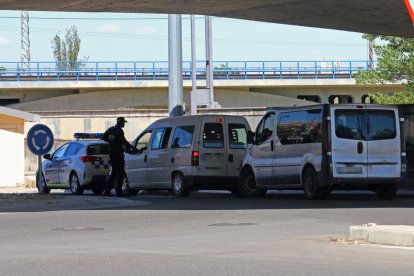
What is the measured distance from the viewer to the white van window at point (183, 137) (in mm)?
23578

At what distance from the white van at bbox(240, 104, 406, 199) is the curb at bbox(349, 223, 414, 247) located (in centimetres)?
825

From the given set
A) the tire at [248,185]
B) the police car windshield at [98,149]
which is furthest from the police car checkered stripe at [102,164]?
the tire at [248,185]

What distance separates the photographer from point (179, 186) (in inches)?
936

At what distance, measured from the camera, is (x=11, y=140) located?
36.4 metres

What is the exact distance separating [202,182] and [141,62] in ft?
153

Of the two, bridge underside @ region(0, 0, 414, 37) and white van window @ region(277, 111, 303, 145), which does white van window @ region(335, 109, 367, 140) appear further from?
bridge underside @ region(0, 0, 414, 37)

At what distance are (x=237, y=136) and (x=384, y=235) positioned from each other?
12.3 m

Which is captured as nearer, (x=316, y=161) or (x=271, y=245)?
(x=271, y=245)

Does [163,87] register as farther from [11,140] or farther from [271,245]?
[271,245]

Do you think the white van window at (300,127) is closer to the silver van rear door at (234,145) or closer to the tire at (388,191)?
the silver van rear door at (234,145)

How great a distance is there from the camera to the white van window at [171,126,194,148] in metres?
23.6

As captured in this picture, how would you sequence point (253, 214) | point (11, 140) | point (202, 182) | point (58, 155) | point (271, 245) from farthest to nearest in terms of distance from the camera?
point (11, 140)
point (58, 155)
point (202, 182)
point (253, 214)
point (271, 245)

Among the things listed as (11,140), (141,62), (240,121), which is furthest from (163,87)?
(240,121)

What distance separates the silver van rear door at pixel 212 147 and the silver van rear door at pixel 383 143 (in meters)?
4.05
